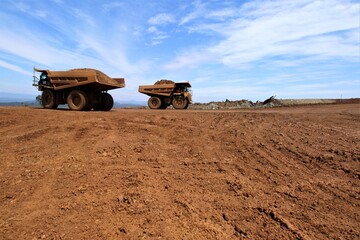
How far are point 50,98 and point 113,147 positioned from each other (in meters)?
9.35

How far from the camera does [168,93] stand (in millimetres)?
20375

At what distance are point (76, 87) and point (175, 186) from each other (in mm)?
10184

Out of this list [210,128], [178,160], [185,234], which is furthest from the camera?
[210,128]

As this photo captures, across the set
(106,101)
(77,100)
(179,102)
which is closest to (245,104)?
(179,102)

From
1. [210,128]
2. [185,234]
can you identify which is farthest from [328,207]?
[210,128]

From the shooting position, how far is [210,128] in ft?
26.1

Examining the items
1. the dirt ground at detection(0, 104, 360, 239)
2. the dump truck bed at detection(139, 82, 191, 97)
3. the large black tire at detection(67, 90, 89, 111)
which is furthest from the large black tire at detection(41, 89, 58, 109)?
the dump truck bed at detection(139, 82, 191, 97)

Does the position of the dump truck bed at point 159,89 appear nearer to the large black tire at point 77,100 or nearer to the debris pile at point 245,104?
the debris pile at point 245,104

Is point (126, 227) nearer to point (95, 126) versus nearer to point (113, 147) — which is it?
point (113, 147)

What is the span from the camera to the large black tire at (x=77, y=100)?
1251 cm

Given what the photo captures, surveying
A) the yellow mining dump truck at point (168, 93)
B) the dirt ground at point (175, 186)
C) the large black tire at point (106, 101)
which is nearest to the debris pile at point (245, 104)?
the yellow mining dump truck at point (168, 93)

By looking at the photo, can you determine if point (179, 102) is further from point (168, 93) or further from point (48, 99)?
point (48, 99)

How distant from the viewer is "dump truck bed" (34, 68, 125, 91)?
40.4 feet

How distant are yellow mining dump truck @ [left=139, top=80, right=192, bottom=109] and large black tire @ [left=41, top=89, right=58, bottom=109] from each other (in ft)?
27.2
